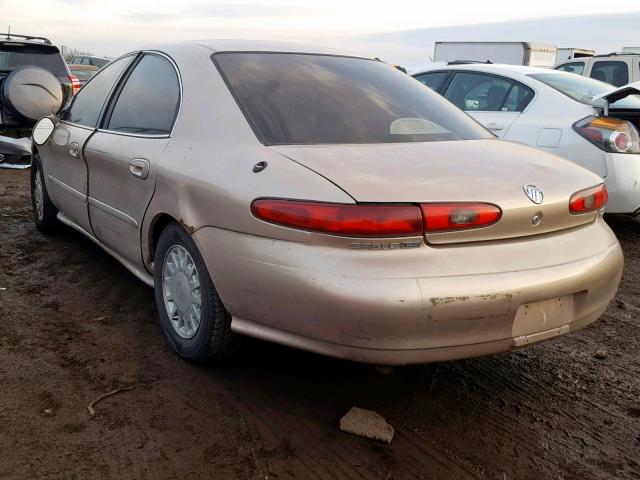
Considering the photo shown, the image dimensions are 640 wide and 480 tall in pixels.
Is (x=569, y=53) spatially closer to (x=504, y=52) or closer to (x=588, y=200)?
(x=504, y=52)

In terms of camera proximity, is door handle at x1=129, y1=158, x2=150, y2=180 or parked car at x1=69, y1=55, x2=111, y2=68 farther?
parked car at x1=69, y1=55, x2=111, y2=68

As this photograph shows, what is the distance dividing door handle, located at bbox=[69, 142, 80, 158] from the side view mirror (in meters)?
0.47

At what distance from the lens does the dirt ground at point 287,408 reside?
236 centimetres

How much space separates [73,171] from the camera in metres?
4.20

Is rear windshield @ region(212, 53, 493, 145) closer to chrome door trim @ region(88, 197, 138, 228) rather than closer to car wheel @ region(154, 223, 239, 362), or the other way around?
car wheel @ region(154, 223, 239, 362)

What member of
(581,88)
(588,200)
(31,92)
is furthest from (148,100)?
(31,92)

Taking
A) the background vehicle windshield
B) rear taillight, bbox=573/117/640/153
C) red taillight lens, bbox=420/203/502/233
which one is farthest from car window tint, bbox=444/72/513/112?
red taillight lens, bbox=420/203/502/233

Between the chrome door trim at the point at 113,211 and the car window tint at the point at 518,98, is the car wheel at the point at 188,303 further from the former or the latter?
the car window tint at the point at 518,98

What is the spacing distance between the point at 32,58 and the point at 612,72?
389 inches

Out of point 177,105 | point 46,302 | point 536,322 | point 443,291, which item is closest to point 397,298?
point 443,291

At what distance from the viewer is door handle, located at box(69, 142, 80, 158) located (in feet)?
13.4

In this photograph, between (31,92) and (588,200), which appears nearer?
(588,200)

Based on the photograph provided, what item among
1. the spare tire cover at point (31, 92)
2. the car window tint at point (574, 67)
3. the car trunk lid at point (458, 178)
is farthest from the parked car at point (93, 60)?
the car trunk lid at point (458, 178)

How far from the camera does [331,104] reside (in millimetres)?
3037
